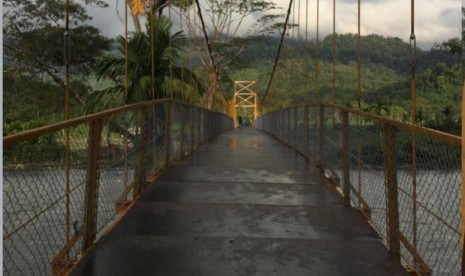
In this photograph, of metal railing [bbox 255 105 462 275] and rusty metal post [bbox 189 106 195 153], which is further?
rusty metal post [bbox 189 106 195 153]

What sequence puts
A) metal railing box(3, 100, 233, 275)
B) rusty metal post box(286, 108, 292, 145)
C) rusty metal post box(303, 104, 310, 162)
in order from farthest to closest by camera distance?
rusty metal post box(286, 108, 292, 145), rusty metal post box(303, 104, 310, 162), metal railing box(3, 100, 233, 275)

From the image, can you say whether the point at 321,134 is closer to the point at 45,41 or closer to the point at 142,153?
the point at 142,153

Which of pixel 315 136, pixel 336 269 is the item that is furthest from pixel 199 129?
pixel 336 269

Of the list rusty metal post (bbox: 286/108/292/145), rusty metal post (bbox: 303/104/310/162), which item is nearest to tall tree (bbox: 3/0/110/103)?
rusty metal post (bbox: 286/108/292/145)

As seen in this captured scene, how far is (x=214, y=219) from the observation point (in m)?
2.95

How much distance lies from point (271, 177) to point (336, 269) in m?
2.50

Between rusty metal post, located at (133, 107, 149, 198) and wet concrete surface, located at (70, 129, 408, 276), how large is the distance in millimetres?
85

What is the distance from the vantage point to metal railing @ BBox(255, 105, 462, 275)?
6.94ft

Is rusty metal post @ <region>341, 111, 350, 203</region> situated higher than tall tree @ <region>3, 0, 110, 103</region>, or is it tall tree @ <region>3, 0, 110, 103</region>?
tall tree @ <region>3, 0, 110, 103</region>

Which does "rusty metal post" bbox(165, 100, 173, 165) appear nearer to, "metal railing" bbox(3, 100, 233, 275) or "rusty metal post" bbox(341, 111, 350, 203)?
"metal railing" bbox(3, 100, 233, 275)

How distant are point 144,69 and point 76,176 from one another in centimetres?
678

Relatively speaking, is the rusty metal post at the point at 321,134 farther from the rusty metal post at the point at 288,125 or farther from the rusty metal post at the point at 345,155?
the rusty metal post at the point at 288,125

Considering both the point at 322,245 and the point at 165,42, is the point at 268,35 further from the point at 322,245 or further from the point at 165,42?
the point at 322,245

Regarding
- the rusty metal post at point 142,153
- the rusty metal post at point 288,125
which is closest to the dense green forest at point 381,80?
the rusty metal post at point 288,125
